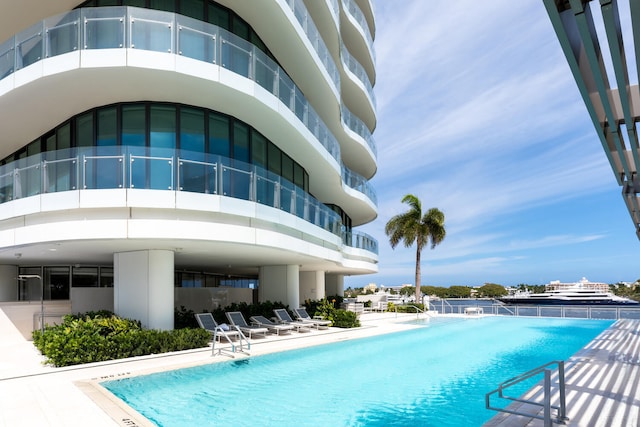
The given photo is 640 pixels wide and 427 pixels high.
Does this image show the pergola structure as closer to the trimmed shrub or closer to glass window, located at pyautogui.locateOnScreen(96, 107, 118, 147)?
glass window, located at pyautogui.locateOnScreen(96, 107, 118, 147)

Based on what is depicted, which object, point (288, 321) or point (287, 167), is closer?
point (287, 167)

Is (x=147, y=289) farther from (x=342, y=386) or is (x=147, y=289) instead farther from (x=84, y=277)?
(x=84, y=277)

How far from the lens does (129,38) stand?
11.9 metres

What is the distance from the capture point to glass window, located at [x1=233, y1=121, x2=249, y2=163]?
15.2 metres

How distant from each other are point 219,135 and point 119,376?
783 centimetres

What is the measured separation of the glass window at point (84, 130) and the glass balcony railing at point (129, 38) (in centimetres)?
218

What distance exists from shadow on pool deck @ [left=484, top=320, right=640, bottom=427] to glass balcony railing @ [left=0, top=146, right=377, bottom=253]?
9.43 metres

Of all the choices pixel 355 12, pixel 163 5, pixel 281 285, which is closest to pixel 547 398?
pixel 163 5

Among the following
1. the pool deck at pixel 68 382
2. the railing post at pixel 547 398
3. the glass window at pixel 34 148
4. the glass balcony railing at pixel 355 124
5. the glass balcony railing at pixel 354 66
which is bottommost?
the pool deck at pixel 68 382

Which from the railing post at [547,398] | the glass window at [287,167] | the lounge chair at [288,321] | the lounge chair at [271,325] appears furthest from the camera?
the lounge chair at [288,321]

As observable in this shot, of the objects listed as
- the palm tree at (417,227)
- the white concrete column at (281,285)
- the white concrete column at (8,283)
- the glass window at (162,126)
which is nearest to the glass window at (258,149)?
the glass window at (162,126)

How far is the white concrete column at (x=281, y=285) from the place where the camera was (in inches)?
870

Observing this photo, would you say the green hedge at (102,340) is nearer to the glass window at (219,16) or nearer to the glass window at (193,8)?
the glass window at (193,8)

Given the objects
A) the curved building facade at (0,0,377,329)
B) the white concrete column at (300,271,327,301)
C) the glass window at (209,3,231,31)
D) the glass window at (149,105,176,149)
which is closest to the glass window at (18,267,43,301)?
the curved building facade at (0,0,377,329)
